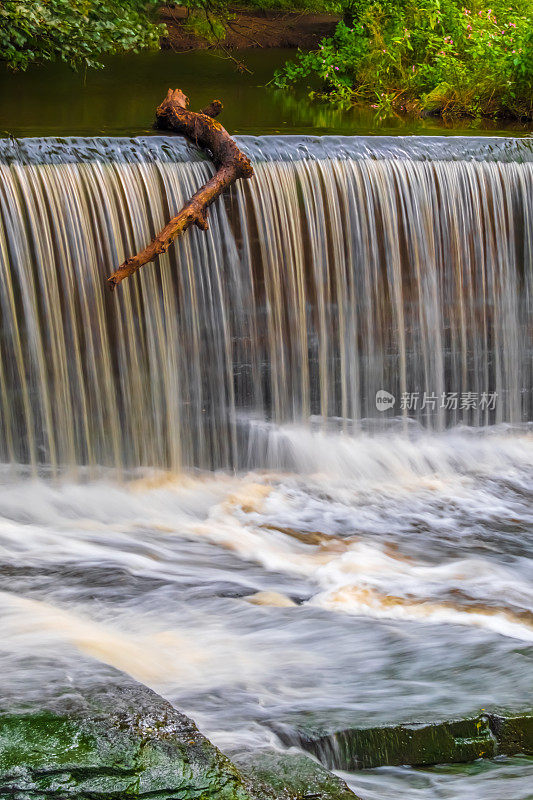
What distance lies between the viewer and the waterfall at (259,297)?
18.0 ft

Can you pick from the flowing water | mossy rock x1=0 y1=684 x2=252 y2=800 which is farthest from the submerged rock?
the flowing water

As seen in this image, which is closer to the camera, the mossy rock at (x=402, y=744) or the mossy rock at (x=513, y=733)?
the mossy rock at (x=402, y=744)

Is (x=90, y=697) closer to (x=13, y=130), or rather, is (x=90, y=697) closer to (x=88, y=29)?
(x=13, y=130)

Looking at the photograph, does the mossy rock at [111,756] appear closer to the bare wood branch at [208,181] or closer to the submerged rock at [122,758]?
the submerged rock at [122,758]

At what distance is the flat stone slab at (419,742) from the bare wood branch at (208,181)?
9.95ft

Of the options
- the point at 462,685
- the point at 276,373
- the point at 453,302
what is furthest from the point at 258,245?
the point at 462,685

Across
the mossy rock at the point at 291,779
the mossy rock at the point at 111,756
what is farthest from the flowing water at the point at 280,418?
the mossy rock at the point at 111,756

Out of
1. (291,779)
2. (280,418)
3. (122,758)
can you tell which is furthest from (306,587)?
(122,758)

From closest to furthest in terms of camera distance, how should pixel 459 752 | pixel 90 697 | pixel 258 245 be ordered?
pixel 90 697 → pixel 459 752 → pixel 258 245

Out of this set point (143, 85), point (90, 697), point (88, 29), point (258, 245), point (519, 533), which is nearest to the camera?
point (90, 697)

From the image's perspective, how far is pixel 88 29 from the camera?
8781mm

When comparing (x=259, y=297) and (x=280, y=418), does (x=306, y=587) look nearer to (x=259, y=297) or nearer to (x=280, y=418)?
(x=280, y=418)

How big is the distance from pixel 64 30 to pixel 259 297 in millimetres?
4173

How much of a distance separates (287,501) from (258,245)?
1668 millimetres
